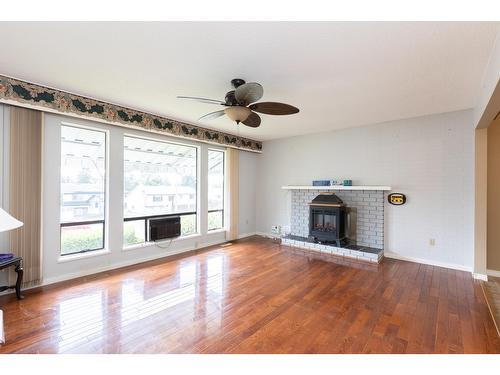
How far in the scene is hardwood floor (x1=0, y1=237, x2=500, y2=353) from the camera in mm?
1906

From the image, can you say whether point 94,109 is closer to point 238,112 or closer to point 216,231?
point 238,112

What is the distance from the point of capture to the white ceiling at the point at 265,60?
181 cm

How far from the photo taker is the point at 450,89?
A: 2930mm

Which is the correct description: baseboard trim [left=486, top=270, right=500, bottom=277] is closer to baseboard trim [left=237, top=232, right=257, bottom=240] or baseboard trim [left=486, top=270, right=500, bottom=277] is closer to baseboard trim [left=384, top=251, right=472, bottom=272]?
baseboard trim [left=384, top=251, right=472, bottom=272]

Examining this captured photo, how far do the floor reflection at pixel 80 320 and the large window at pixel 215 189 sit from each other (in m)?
2.86

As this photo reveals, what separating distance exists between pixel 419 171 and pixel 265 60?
137 inches

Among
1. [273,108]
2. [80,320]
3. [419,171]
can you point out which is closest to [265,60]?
[273,108]

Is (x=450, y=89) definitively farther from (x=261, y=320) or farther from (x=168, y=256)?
(x=168, y=256)

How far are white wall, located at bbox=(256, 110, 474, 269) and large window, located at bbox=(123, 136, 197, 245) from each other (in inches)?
110

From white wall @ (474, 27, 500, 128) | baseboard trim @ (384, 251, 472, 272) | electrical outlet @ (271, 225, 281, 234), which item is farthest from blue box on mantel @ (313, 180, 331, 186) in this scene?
white wall @ (474, 27, 500, 128)

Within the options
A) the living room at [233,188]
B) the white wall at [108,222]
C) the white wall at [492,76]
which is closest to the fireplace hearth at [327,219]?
the living room at [233,188]

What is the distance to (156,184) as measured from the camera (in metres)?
4.44

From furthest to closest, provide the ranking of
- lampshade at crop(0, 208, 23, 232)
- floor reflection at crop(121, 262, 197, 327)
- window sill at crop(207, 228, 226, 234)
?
window sill at crop(207, 228, 226, 234), floor reflection at crop(121, 262, 197, 327), lampshade at crop(0, 208, 23, 232)
